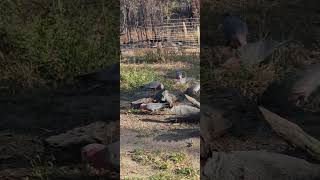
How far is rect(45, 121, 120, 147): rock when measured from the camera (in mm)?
4945

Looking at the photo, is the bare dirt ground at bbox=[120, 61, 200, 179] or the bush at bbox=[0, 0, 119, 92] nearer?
the bush at bbox=[0, 0, 119, 92]

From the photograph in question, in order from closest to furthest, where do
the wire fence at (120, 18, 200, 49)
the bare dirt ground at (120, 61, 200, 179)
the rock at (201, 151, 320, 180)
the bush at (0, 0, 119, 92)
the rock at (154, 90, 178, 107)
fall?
the bush at (0, 0, 119, 92), the rock at (201, 151, 320, 180), the bare dirt ground at (120, 61, 200, 179), the rock at (154, 90, 178, 107), the wire fence at (120, 18, 200, 49)

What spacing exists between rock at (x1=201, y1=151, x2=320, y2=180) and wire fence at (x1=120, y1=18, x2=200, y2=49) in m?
2.26

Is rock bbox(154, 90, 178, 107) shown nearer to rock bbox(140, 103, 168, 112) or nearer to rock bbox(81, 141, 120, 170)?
rock bbox(140, 103, 168, 112)

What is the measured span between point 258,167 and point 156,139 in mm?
2078

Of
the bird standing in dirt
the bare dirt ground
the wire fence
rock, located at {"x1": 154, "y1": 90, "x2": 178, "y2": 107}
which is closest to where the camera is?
the bird standing in dirt

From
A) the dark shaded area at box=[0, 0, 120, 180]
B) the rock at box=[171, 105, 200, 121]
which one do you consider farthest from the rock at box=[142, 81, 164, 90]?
the dark shaded area at box=[0, 0, 120, 180]

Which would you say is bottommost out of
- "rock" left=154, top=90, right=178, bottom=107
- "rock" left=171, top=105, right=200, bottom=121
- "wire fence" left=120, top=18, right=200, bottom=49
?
"rock" left=171, top=105, right=200, bottom=121

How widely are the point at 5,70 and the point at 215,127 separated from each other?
7.25 ft

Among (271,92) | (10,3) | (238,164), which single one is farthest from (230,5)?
(10,3)

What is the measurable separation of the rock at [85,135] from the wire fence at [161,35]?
2253 millimetres

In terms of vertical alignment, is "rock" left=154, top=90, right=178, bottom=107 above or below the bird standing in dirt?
below

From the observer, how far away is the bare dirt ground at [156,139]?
6684 mm

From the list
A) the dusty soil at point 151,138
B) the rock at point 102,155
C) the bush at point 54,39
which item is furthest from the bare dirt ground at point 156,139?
the bush at point 54,39
